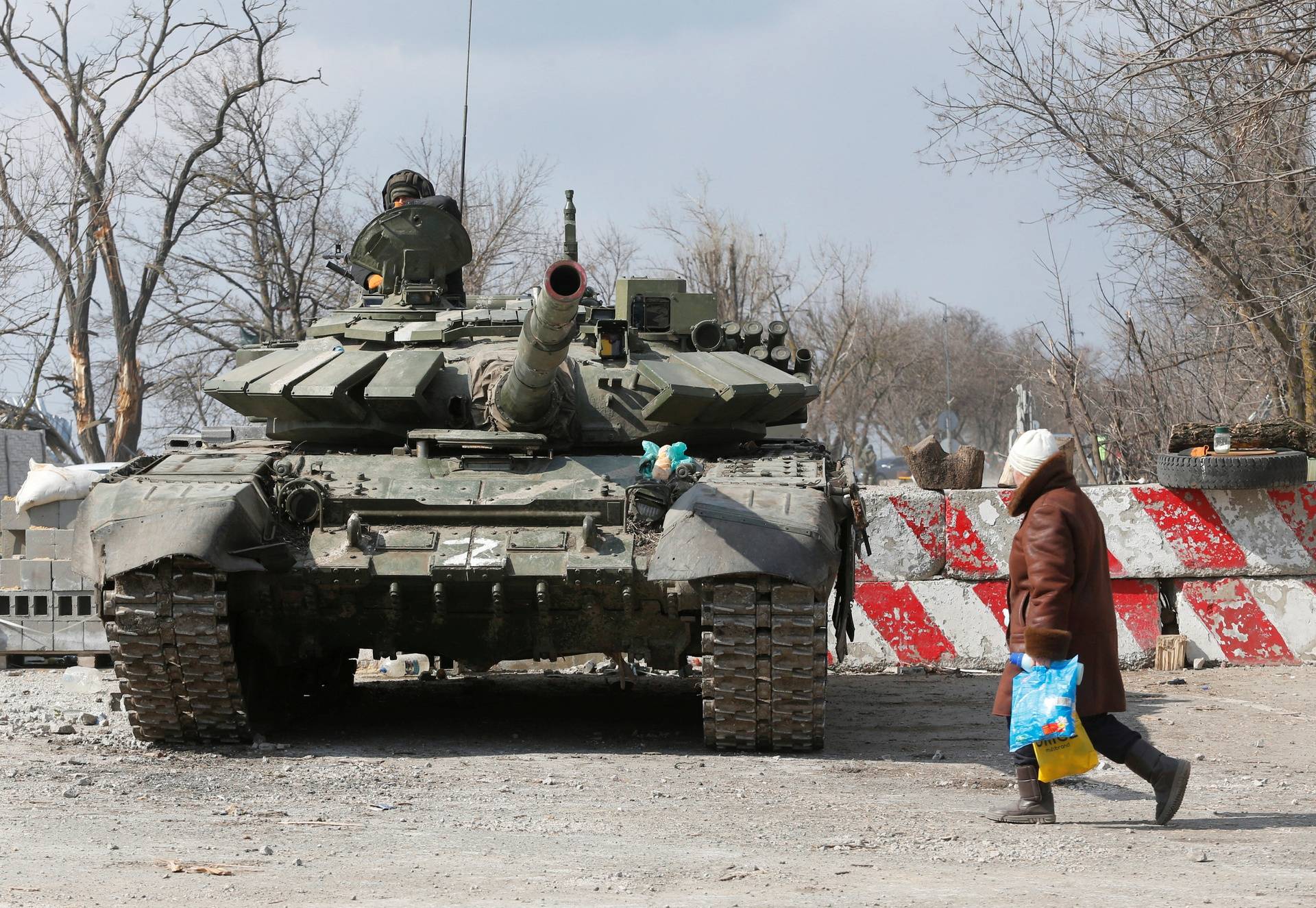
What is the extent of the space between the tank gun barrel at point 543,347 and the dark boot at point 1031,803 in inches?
111

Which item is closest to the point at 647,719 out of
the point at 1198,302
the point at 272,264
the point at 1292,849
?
the point at 1292,849

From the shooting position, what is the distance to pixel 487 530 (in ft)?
28.3

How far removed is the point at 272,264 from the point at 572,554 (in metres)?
20.2

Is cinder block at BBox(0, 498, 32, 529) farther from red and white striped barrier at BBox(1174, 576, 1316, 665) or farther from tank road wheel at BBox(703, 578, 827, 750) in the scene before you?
red and white striped barrier at BBox(1174, 576, 1316, 665)

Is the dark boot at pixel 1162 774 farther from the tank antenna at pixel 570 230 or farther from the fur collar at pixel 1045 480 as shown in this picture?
the tank antenna at pixel 570 230

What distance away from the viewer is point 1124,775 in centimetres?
809

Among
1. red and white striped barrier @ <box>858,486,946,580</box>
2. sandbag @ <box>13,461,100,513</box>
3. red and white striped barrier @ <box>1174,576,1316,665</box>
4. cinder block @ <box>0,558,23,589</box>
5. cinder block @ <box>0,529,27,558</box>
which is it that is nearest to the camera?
red and white striped barrier @ <box>1174,576,1316,665</box>

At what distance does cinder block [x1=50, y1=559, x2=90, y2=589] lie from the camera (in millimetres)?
13656

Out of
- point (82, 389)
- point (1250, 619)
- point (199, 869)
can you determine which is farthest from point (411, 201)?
point (82, 389)

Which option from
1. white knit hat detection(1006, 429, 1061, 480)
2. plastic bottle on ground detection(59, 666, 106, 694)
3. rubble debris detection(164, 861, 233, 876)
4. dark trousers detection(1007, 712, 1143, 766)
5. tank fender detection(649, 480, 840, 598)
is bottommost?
plastic bottle on ground detection(59, 666, 106, 694)

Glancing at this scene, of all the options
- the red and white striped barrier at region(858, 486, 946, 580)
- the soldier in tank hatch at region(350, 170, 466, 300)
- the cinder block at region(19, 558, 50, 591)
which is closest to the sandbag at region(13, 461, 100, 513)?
the cinder block at region(19, 558, 50, 591)

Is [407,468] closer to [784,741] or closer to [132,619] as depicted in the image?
[132,619]

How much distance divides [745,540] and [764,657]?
61 cm

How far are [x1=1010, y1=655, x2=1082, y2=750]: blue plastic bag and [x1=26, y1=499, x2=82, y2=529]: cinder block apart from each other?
10.2 m
